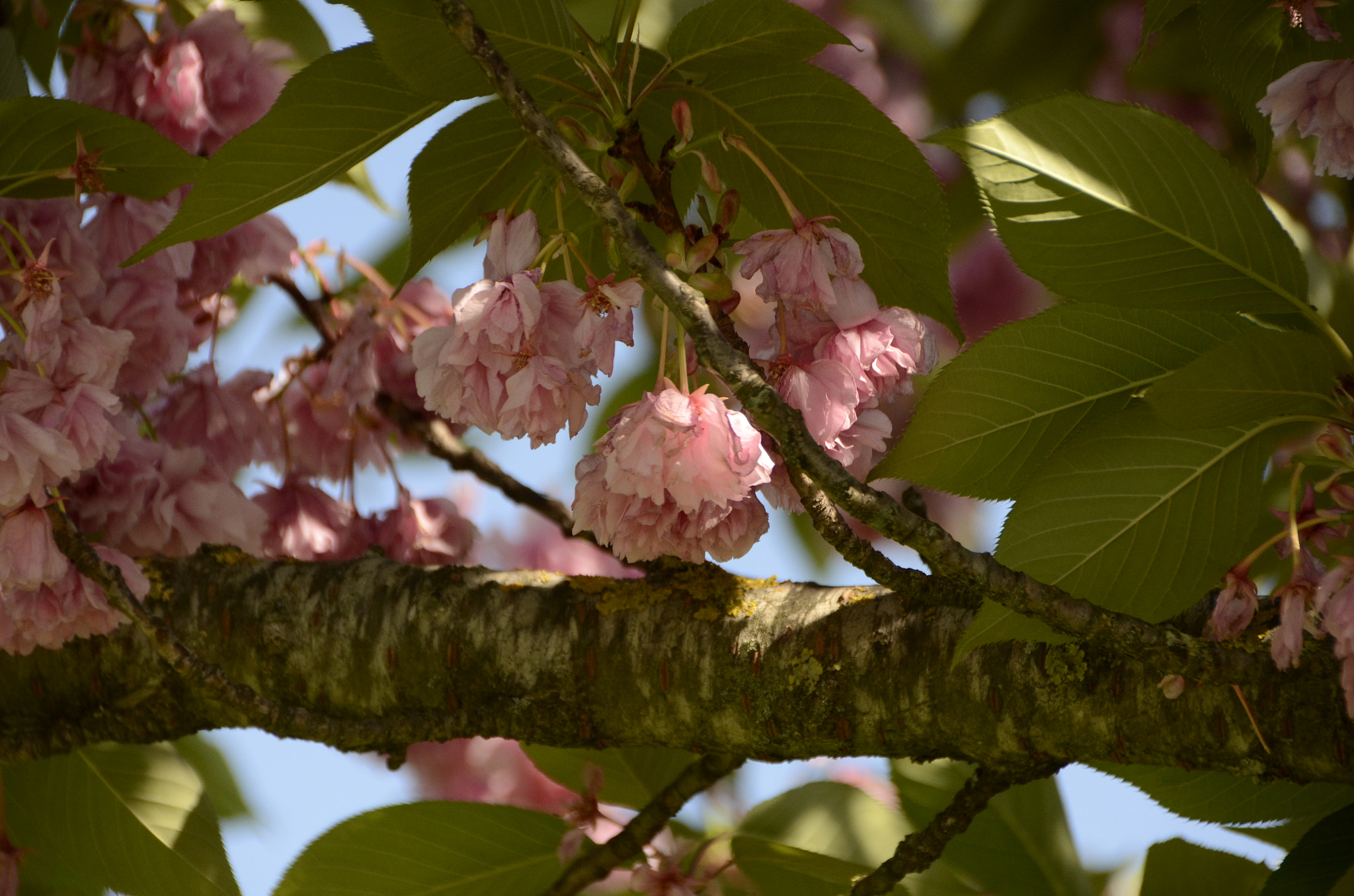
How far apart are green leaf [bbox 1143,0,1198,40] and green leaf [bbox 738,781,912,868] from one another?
2.90ft

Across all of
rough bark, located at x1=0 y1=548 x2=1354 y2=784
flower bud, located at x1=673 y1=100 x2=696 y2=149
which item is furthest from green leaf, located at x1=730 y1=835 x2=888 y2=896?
flower bud, located at x1=673 y1=100 x2=696 y2=149

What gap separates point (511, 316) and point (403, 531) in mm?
919

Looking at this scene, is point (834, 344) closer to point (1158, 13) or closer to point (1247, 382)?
point (1247, 382)

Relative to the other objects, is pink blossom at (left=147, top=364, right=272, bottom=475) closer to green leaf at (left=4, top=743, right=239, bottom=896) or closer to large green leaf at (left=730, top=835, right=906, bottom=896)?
green leaf at (left=4, top=743, right=239, bottom=896)

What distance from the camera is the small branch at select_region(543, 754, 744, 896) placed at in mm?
1188

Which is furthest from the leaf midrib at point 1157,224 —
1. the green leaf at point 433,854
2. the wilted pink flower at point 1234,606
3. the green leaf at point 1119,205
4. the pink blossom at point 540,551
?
the pink blossom at point 540,551

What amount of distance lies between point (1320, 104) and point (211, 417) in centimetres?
130

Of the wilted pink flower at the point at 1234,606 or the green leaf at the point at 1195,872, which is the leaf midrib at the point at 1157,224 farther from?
the green leaf at the point at 1195,872

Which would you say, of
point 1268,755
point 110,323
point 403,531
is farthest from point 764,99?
point 403,531

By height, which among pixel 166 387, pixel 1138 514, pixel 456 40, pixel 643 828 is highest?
pixel 166 387

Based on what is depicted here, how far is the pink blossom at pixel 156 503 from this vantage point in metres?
1.21

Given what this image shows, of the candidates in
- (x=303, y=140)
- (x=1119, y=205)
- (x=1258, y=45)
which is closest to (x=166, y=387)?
(x=303, y=140)

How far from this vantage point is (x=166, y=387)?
59.9 inches

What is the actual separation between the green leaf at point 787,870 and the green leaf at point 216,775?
1.16 meters
